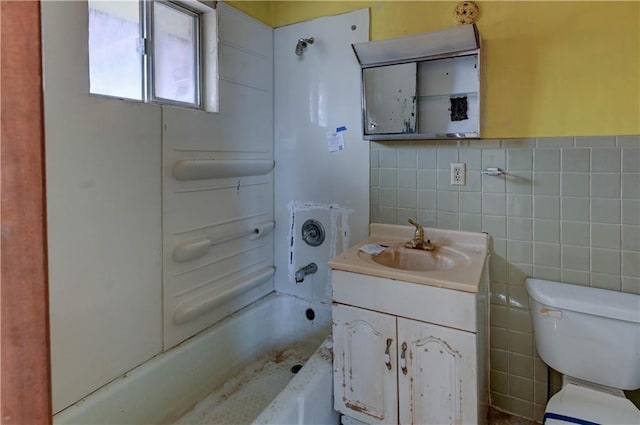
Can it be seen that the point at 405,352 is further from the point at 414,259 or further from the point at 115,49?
the point at 115,49

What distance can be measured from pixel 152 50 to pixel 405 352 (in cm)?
168

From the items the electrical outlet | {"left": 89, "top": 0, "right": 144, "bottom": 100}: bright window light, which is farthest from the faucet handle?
{"left": 89, "top": 0, "right": 144, "bottom": 100}: bright window light

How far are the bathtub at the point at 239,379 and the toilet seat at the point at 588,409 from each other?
86 centimetres

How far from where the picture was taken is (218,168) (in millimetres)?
1812

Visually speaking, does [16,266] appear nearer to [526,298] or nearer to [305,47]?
[526,298]

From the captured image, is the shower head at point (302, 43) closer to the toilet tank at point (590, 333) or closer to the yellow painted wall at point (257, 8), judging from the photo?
the yellow painted wall at point (257, 8)

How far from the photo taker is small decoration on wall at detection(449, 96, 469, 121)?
1.72 meters

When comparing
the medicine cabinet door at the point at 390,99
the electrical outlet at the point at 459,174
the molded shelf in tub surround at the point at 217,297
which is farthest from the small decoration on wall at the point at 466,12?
the molded shelf in tub surround at the point at 217,297

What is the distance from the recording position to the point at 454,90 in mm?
1741

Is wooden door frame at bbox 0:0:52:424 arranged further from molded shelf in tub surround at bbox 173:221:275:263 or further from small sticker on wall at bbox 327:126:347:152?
small sticker on wall at bbox 327:126:347:152

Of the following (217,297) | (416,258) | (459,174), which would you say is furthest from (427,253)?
(217,297)

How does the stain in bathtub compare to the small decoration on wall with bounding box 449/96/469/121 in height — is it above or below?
below

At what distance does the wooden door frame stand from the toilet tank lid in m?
1.68

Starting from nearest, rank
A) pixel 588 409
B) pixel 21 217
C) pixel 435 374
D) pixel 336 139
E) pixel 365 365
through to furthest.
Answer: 1. pixel 21 217
2. pixel 588 409
3. pixel 435 374
4. pixel 365 365
5. pixel 336 139
